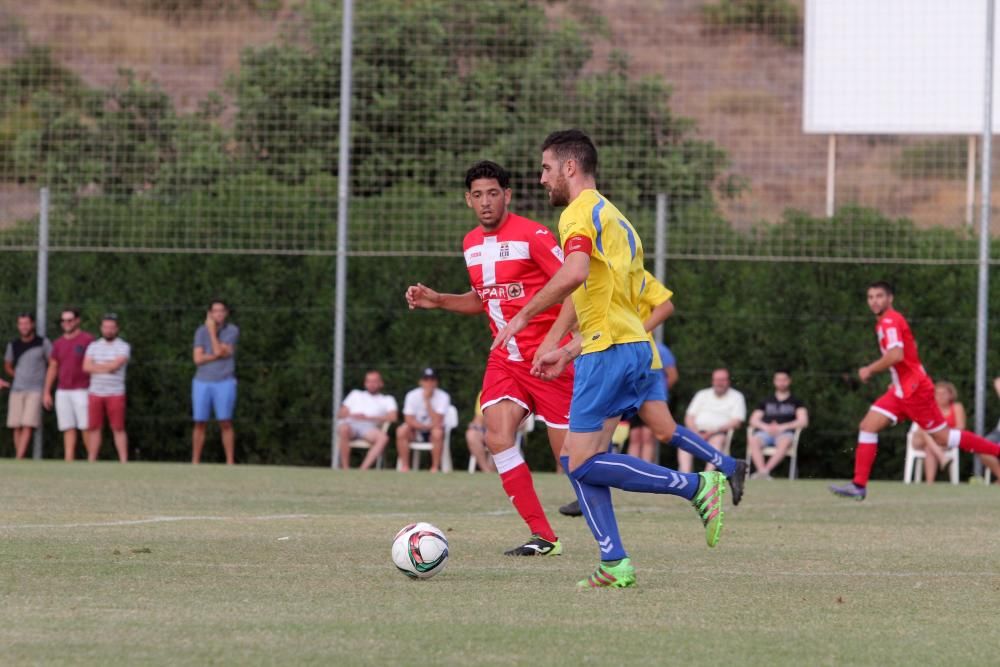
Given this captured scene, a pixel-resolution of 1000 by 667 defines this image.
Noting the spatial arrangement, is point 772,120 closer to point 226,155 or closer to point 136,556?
point 226,155

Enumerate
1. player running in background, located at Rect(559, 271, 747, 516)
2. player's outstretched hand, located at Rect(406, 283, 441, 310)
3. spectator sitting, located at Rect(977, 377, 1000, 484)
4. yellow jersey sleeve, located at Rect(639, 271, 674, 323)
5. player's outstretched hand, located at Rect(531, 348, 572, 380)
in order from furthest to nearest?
1. spectator sitting, located at Rect(977, 377, 1000, 484)
2. yellow jersey sleeve, located at Rect(639, 271, 674, 323)
3. player running in background, located at Rect(559, 271, 747, 516)
4. player's outstretched hand, located at Rect(406, 283, 441, 310)
5. player's outstretched hand, located at Rect(531, 348, 572, 380)

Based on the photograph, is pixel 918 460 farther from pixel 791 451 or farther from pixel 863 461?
pixel 863 461

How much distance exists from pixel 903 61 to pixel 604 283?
555 inches

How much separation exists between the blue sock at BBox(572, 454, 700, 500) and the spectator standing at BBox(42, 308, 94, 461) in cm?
1402

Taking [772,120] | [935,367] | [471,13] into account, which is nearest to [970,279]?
[935,367]

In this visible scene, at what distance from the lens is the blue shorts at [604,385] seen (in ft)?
23.6

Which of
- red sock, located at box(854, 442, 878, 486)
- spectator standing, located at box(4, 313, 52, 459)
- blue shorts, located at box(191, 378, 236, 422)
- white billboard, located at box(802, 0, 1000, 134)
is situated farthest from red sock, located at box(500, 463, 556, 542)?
white billboard, located at box(802, 0, 1000, 134)

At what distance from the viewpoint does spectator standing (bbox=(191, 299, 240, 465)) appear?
65.0ft

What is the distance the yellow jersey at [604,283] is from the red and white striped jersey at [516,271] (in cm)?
175

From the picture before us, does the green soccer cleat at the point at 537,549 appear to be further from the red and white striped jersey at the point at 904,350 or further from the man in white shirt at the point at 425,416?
the man in white shirt at the point at 425,416

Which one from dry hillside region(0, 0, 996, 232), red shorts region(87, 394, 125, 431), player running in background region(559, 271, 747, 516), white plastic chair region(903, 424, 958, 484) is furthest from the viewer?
dry hillside region(0, 0, 996, 232)

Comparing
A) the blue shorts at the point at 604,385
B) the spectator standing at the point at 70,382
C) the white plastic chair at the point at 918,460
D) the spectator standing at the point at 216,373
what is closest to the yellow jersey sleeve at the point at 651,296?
the blue shorts at the point at 604,385

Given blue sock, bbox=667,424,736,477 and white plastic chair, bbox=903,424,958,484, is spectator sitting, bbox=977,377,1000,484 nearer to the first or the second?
white plastic chair, bbox=903,424,958,484

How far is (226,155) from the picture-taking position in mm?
21531
